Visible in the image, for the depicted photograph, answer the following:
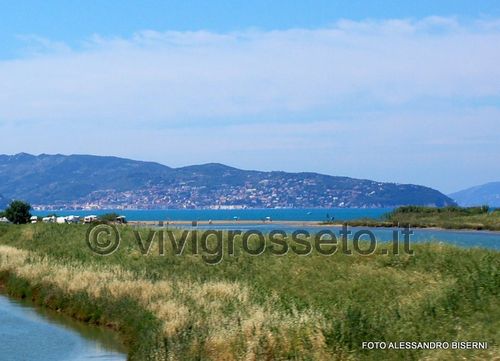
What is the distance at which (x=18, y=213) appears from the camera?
328 feet

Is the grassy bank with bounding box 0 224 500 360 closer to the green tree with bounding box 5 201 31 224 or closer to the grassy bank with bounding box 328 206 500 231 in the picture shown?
the green tree with bounding box 5 201 31 224

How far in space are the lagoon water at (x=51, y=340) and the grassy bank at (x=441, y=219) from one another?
3435 inches

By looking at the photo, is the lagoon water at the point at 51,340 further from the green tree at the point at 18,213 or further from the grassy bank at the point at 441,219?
the grassy bank at the point at 441,219

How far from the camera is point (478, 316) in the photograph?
17.9 metres

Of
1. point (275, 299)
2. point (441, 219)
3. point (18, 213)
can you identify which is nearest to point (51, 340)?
point (275, 299)

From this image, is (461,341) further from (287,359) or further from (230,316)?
(230,316)

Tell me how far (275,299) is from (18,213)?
267 feet

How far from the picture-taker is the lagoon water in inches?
957

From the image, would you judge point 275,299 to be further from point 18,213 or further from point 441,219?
point 441,219

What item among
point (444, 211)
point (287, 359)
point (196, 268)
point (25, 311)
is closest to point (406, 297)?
point (287, 359)

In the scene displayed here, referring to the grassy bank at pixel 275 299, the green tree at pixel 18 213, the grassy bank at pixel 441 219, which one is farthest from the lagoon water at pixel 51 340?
the grassy bank at pixel 441 219

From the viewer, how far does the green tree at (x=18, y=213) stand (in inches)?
3932

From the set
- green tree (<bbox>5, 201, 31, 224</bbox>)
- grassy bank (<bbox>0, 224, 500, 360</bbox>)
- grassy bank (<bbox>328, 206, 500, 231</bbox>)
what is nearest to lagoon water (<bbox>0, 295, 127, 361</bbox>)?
grassy bank (<bbox>0, 224, 500, 360</bbox>)

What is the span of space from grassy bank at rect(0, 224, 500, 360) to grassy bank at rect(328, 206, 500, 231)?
78861mm
